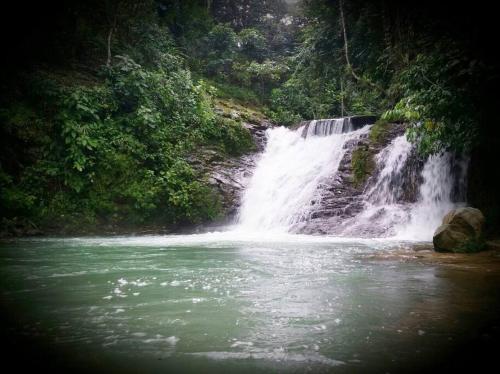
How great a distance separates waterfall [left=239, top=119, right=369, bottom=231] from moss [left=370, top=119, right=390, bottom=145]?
1.98 ft

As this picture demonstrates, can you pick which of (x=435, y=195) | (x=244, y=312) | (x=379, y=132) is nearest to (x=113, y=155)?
(x=379, y=132)

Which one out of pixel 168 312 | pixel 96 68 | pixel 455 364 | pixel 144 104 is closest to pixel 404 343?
pixel 455 364

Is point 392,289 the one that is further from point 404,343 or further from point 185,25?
point 185,25

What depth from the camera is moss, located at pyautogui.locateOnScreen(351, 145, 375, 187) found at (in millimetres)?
12516

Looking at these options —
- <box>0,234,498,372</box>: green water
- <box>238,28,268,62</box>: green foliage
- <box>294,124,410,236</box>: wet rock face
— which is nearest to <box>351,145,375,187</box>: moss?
<box>294,124,410,236</box>: wet rock face

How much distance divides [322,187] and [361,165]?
4.90 feet

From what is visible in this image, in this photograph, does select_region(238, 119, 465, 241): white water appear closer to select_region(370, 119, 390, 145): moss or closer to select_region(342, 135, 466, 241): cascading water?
select_region(342, 135, 466, 241): cascading water

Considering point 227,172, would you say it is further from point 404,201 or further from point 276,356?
point 276,356

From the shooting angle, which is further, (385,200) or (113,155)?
(113,155)

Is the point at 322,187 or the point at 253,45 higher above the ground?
the point at 253,45

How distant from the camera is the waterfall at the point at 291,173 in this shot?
496 inches

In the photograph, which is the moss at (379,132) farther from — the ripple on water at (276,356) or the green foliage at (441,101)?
the ripple on water at (276,356)

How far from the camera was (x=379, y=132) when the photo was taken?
1325 cm

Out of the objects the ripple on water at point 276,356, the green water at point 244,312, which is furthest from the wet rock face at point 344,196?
the ripple on water at point 276,356
